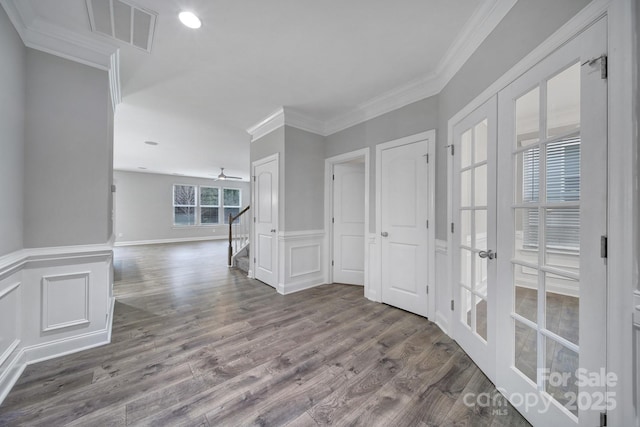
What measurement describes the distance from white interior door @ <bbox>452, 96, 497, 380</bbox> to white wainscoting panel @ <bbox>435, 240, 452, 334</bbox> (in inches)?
4.8

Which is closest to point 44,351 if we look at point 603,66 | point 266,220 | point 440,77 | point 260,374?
point 260,374

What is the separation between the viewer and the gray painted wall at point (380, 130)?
2.66 meters

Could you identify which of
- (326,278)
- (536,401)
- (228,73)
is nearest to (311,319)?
(326,278)

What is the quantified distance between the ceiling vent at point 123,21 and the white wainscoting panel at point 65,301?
203cm

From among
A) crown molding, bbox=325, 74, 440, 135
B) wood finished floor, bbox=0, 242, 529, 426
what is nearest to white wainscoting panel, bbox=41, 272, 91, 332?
wood finished floor, bbox=0, 242, 529, 426

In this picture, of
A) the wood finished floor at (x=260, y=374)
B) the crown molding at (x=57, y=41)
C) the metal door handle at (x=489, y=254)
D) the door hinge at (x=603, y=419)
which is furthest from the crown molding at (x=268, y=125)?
the door hinge at (x=603, y=419)

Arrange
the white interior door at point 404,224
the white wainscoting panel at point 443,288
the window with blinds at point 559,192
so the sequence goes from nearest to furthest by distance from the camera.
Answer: the window with blinds at point 559,192 < the white wainscoting panel at point 443,288 < the white interior door at point 404,224

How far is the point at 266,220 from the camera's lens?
389cm

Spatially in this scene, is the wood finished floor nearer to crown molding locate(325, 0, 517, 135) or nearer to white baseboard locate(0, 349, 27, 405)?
white baseboard locate(0, 349, 27, 405)

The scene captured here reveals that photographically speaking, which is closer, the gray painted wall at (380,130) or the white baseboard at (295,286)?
the gray painted wall at (380,130)

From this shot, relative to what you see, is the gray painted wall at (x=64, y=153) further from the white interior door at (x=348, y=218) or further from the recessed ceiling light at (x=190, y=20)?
the white interior door at (x=348, y=218)

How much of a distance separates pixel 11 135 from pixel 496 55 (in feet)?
11.1

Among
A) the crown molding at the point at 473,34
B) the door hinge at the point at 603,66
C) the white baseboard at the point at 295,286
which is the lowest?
the white baseboard at the point at 295,286

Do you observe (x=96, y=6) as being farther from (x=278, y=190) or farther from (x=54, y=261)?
(x=278, y=190)
